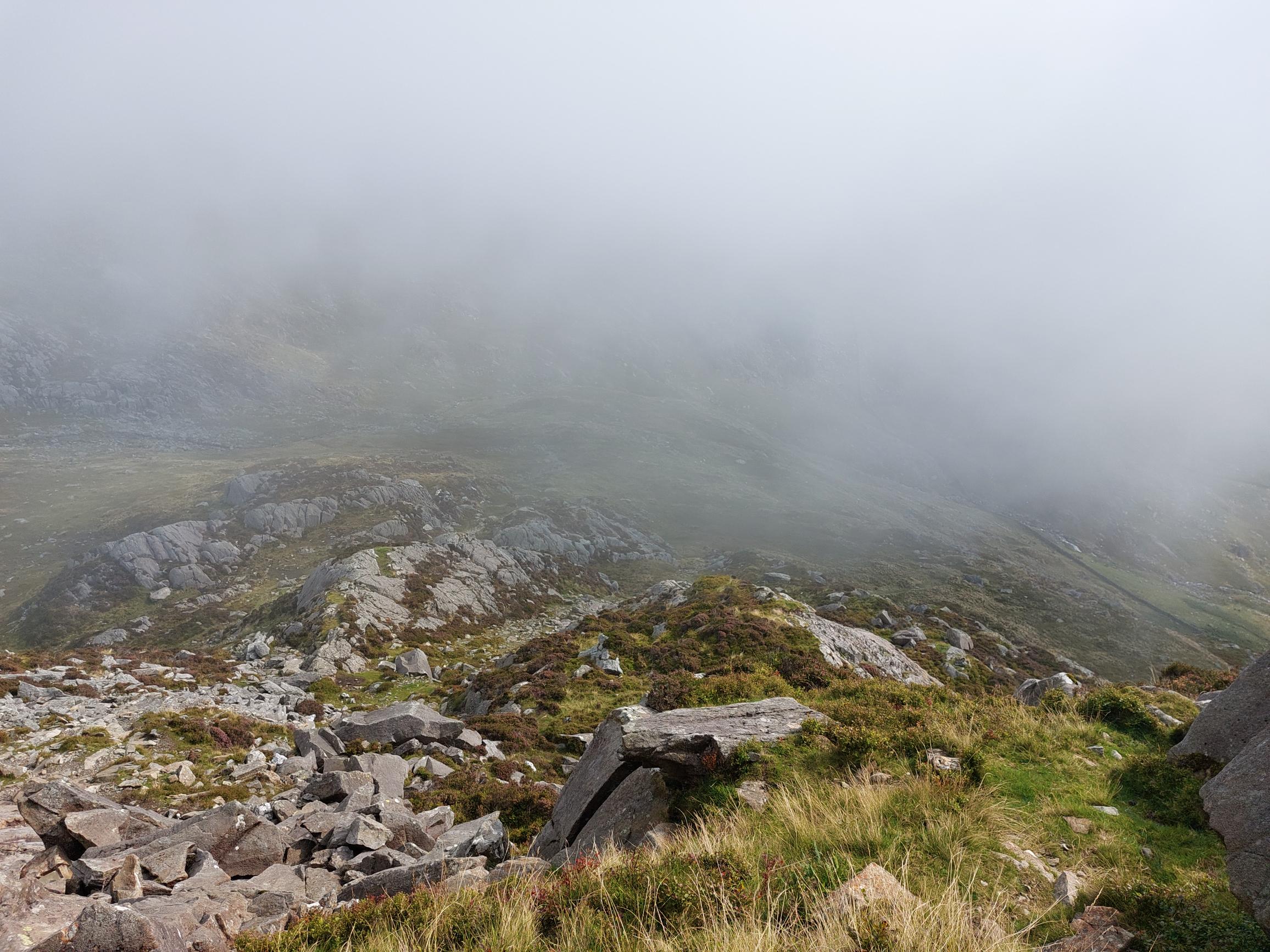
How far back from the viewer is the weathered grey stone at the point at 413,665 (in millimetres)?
37562

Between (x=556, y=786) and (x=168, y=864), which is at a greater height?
(x=168, y=864)

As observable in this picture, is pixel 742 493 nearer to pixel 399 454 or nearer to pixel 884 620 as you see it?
pixel 399 454

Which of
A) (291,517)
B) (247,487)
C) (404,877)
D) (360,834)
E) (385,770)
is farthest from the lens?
(247,487)

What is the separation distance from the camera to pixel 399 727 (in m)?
22.7

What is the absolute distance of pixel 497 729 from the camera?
24609mm

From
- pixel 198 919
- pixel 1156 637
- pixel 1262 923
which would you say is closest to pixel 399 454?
pixel 198 919

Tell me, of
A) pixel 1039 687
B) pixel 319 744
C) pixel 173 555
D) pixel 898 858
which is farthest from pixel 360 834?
pixel 173 555

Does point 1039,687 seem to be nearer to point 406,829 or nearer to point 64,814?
point 406,829

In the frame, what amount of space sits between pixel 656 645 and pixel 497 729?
480 inches

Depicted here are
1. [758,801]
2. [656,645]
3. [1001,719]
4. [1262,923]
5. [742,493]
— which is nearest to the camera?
[1262,923]

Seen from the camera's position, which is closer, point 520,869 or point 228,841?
point 520,869

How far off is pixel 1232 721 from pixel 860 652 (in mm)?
23192

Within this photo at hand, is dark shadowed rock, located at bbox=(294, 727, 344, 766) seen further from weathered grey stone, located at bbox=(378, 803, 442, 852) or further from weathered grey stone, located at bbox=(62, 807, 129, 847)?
weathered grey stone, located at bbox=(62, 807, 129, 847)

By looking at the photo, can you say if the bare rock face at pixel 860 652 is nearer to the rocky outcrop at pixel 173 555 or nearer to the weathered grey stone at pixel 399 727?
the weathered grey stone at pixel 399 727
